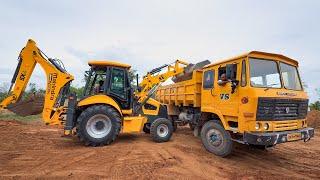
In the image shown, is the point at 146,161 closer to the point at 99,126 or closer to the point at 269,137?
the point at 99,126

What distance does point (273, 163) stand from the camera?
6930 millimetres

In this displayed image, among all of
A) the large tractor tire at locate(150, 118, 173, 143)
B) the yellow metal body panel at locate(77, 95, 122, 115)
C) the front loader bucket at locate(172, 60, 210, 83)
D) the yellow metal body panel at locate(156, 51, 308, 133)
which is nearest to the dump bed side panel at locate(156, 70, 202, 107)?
the yellow metal body panel at locate(156, 51, 308, 133)

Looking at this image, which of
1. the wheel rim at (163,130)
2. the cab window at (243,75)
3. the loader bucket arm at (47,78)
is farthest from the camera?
the wheel rim at (163,130)

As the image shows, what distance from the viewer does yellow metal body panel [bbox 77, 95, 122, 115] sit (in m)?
8.47

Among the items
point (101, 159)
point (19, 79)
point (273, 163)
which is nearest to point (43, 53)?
point (19, 79)

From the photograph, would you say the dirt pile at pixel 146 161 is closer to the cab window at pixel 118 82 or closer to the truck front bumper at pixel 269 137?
the truck front bumper at pixel 269 137

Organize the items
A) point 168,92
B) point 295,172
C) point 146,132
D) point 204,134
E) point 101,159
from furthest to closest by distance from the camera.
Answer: point 168,92 → point 146,132 → point 204,134 → point 101,159 → point 295,172

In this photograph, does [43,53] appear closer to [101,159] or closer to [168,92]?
[101,159]

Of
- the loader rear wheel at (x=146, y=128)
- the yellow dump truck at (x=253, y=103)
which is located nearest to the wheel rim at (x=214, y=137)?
the yellow dump truck at (x=253, y=103)

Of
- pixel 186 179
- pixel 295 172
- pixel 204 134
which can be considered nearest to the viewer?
pixel 186 179

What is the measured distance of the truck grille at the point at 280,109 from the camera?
6280 mm

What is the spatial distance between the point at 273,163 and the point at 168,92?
559 cm

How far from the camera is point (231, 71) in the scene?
22.2ft

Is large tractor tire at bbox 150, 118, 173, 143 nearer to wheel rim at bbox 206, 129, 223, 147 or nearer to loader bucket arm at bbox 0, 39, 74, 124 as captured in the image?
wheel rim at bbox 206, 129, 223, 147
